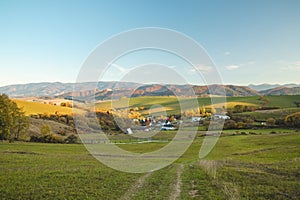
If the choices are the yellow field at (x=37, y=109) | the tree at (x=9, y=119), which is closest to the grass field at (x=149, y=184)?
the tree at (x=9, y=119)

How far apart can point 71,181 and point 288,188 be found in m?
18.2

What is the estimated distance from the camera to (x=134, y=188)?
777 inches

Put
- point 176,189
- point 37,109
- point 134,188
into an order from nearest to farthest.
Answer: point 176,189, point 134,188, point 37,109

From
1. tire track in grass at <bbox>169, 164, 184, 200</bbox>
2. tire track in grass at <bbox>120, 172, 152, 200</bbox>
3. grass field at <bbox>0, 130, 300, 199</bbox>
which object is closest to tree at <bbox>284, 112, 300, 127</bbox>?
grass field at <bbox>0, 130, 300, 199</bbox>

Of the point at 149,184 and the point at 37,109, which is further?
the point at 37,109

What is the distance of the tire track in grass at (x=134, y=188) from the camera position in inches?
→ 681

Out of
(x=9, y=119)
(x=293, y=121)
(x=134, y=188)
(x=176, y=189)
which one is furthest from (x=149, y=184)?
(x=293, y=121)

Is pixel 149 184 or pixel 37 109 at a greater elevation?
pixel 37 109

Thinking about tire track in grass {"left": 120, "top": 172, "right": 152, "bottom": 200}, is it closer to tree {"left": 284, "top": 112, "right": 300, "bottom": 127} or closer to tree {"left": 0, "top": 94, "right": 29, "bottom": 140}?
tree {"left": 0, "top": 94, "right": 29, "bottom": 140}

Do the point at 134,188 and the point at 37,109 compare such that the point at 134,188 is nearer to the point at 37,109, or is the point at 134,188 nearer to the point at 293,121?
the point at 293,121

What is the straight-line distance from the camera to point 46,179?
2153 cm

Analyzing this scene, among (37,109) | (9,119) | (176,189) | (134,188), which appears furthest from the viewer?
(37,109)

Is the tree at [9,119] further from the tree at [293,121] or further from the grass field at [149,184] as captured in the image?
the tree at [293,121]

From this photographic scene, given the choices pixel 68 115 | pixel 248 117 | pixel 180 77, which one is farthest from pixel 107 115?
pixel 180 77
